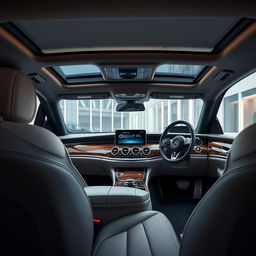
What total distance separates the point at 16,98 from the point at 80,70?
1.61m

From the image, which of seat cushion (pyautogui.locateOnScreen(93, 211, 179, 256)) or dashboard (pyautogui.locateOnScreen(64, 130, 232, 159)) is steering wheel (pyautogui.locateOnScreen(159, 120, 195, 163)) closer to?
dashboard (pyautogui.locateOnScreen(64, 130, 232, 159))

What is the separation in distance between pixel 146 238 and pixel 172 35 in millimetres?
1491

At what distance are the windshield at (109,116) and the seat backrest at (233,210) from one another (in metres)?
2.33

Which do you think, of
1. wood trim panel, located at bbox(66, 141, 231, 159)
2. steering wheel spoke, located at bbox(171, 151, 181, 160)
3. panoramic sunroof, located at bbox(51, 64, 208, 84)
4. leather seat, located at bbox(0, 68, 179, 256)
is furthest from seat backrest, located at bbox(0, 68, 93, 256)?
wood trim panel, located at bbox(66, 141, 231, 159)

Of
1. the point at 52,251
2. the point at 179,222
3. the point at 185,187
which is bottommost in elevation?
the point at 179,222

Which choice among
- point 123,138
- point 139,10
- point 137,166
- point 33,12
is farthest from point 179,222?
point 33,12

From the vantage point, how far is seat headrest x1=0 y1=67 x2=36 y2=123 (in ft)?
2.92

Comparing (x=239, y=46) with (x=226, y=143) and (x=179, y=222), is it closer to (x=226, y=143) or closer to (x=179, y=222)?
(x=226, y=143)

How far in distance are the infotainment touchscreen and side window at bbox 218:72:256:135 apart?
1206 mm

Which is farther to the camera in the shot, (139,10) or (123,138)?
(123,138)

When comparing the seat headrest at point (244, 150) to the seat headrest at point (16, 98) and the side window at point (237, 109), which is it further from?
the side window at point (237, 109)

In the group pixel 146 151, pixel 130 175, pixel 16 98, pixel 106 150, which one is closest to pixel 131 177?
pixel 130 175

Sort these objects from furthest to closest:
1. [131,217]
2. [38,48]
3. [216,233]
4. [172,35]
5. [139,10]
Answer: [38,48]
[172,35]
[131,217]
[139,10]
[216,233]

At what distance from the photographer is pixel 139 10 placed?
1.12 metres
